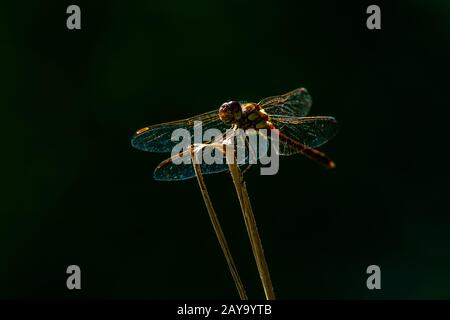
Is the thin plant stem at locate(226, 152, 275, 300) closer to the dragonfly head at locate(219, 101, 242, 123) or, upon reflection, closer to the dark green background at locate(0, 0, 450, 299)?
the dragonfly head at locate(219, 101, 242, 123)

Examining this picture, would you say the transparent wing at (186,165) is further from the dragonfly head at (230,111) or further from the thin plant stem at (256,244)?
the thin plant stem at (256,244)

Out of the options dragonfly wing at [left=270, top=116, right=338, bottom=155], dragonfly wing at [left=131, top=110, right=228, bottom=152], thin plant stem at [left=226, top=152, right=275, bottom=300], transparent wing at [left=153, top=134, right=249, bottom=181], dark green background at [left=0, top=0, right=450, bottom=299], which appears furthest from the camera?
dark green background at [left=0, top=0, right=450, bottom=299]

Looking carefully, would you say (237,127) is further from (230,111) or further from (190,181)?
(190,181)

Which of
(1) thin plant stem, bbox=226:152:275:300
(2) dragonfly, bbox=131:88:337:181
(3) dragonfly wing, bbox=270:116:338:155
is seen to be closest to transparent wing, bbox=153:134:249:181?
(2) dragonfly, bbox=131:88:337:181

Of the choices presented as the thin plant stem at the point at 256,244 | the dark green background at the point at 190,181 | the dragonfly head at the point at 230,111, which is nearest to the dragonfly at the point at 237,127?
the dragonfly head at the point at 230,111

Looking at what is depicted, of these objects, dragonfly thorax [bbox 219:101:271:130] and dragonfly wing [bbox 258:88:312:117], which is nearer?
dragonfly thorax [bbox 219:101:271:130]

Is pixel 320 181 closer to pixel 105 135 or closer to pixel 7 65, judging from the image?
pixel 105 135
